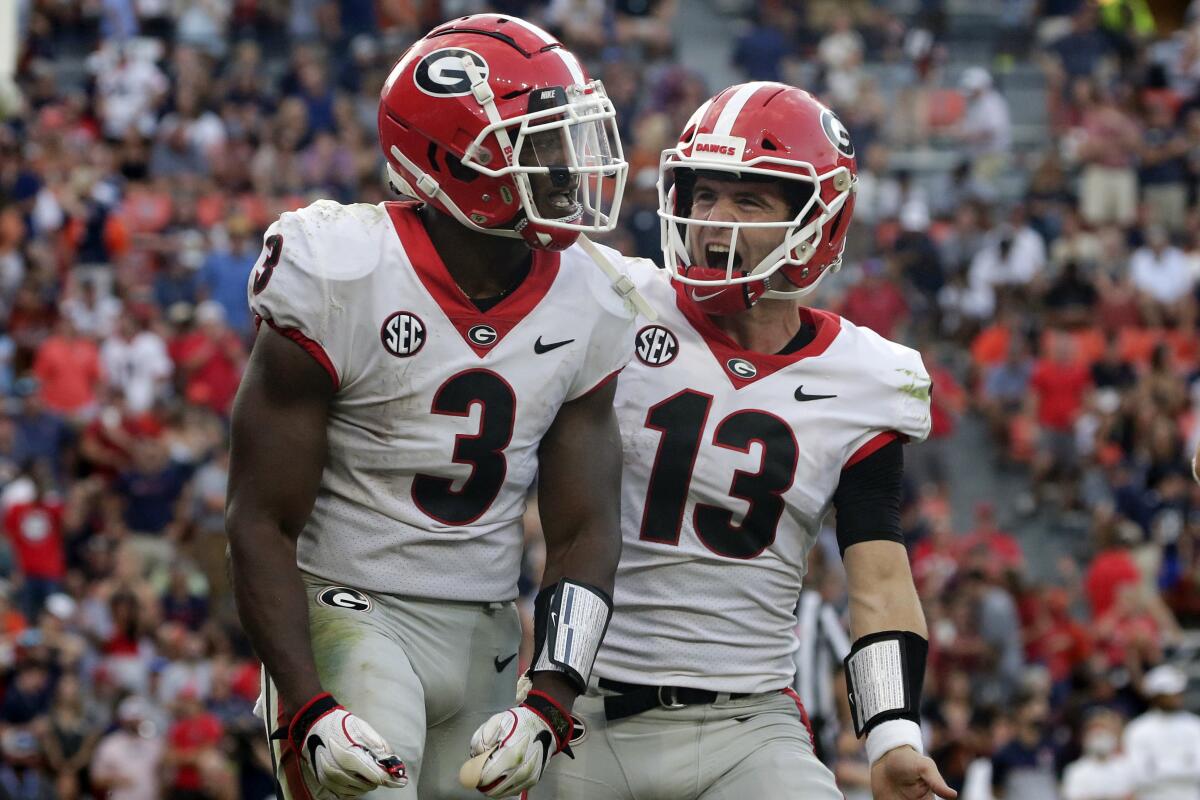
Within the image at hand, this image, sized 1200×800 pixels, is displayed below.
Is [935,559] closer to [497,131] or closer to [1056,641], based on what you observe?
[1056,641]

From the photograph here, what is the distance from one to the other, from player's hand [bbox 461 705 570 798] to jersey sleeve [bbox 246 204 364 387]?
0.75 metres

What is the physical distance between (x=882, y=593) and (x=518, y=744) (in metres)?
1.10

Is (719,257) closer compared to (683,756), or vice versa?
(683,756)

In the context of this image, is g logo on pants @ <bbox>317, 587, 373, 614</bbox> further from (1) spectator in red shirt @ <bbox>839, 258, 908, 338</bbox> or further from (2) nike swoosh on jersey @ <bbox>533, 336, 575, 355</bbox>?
(1) spectator in red shirt @ <bbox>839, 258, 908, 338</bbox>

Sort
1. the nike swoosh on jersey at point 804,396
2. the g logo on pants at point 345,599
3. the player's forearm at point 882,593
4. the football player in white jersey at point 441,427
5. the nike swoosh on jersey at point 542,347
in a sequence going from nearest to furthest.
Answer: the football player in white jersey at point 441,427 < the g logo on pants at point 345,599 < the nike swoosh on jersey at point 542,347 < the player's forearm at point 882,593 < the nike swoosh on jersey at point 804,396

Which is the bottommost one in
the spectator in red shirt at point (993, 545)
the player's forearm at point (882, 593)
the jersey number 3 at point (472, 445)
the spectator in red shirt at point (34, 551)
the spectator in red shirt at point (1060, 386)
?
the spectator in red shirt at point (993, 545)

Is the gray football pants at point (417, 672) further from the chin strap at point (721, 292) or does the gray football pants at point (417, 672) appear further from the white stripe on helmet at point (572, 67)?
the white stripe on helmet at point (572, 67)

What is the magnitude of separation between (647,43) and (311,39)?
128 inches

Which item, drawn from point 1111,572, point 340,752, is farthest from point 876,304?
point 340,752

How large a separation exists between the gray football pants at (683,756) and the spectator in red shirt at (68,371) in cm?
962

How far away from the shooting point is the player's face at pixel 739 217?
4488mm

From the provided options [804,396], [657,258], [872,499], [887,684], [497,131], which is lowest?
[657,258]

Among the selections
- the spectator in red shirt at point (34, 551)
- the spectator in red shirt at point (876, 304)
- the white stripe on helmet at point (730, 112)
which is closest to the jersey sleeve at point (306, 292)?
the white stripe on helmet at point (730, 112)

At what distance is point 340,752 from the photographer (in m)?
3.54
